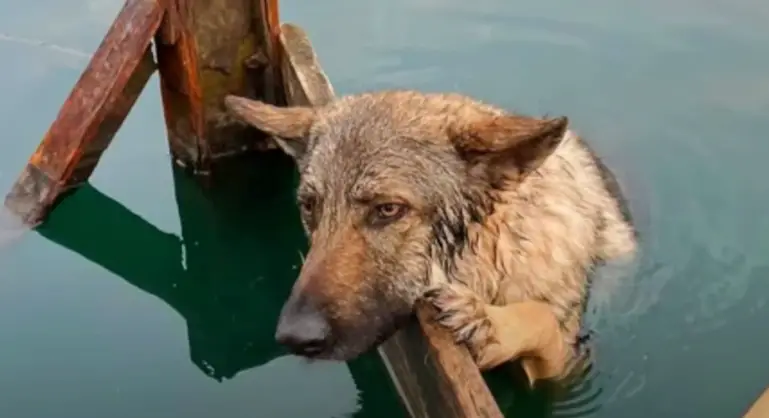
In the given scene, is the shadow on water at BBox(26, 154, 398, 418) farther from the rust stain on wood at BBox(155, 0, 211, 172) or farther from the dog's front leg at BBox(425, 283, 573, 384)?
the dog's front leg at BBox(425, 283, 573, 384)

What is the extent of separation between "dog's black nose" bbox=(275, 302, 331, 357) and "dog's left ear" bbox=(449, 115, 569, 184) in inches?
30.1

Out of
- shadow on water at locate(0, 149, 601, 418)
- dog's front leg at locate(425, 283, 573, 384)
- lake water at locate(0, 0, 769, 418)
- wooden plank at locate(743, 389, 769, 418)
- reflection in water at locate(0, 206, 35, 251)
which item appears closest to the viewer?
wooden plank at locate(743, 389, 769, 418)

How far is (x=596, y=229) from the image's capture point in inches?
172

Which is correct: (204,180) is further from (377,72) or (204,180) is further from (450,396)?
(450,396)

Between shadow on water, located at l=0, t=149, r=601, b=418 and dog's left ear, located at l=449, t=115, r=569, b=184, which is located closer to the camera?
dog's left ear, located at l=449, t=115, r=569, b=184

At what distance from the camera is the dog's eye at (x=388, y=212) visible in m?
3.46

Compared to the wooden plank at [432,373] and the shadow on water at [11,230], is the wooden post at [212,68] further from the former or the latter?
the shadow on water at [11,230]

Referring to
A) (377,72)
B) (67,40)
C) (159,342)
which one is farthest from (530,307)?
(67,40)

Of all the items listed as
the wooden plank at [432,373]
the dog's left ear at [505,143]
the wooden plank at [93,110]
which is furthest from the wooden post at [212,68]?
the dog's left ear at [505,143]

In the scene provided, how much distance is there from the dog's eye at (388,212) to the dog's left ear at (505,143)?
29 cm

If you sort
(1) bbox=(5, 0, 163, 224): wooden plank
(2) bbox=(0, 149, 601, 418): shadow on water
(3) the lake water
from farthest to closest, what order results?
(2) bbox=(0, 149, 601, 418): shadow on water, (1) bbox=(5, 0, 163, 224): wooden plank, (3) the lake water

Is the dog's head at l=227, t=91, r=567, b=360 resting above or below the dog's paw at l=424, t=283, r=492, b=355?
above

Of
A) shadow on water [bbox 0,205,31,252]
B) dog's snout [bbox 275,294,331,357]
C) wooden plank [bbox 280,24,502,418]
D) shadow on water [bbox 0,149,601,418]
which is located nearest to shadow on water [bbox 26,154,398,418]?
shadow on water [bbox 0,149,601,418]

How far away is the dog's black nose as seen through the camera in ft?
10.6
